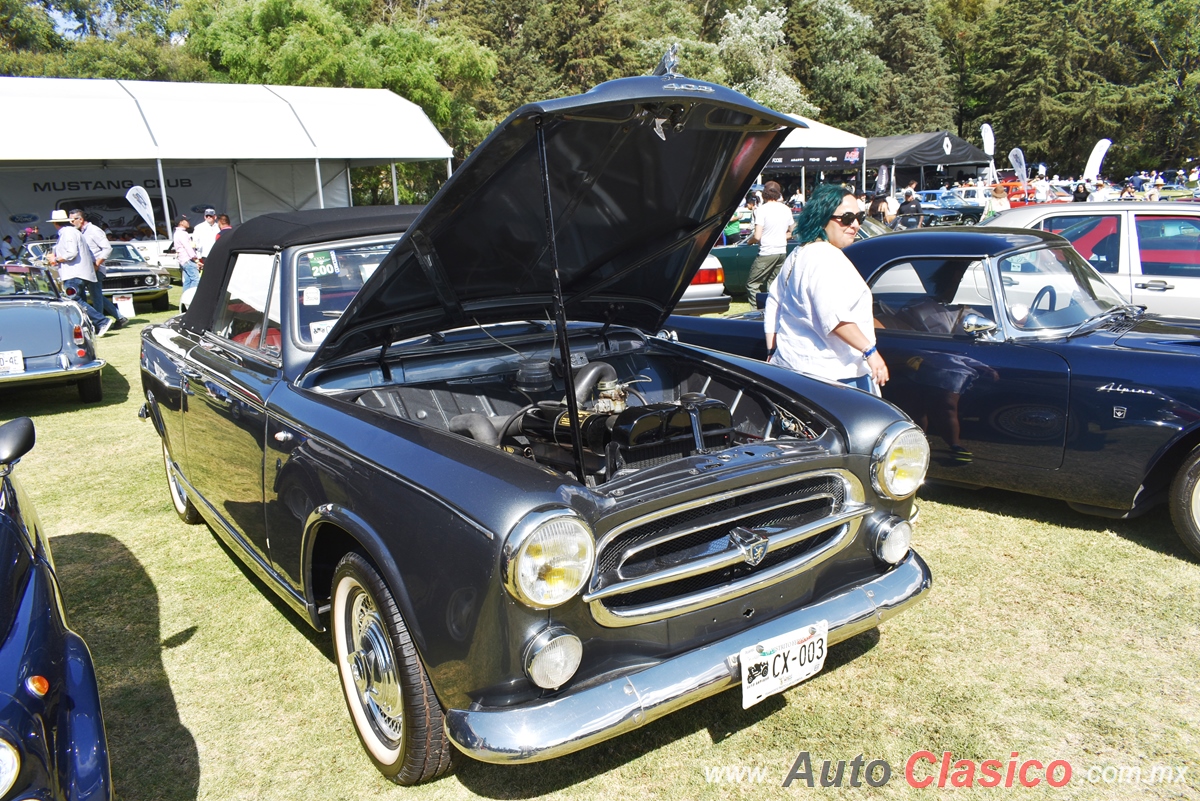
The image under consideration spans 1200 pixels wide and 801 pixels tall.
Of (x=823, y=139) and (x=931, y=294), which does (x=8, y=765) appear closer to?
(x=931, y=294)

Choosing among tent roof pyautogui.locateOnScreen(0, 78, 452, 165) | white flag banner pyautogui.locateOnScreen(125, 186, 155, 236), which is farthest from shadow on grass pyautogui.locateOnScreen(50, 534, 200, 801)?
tent roof pyautogui.locateOnScreen(0, 78, 452, 165)

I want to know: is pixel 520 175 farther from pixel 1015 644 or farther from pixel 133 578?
pixel 133 578

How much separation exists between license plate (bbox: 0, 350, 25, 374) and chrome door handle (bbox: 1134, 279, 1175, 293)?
9380mm

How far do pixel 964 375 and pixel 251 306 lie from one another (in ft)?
11.7

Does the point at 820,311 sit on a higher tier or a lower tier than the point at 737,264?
lower

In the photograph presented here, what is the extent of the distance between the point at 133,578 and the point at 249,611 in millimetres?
851

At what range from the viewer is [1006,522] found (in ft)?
15.1

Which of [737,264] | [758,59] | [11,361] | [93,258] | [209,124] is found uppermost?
[758,59]

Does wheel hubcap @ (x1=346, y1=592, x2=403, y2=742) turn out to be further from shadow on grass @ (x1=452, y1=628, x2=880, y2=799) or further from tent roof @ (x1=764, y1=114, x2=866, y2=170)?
tent roof @ (x1=764, y1=114, x2=866, y2=170)

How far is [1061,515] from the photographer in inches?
184

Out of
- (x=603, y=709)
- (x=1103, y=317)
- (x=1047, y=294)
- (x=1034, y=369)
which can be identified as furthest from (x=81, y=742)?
(x=1103, y=317)

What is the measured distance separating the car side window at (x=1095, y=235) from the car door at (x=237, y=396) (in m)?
6.18

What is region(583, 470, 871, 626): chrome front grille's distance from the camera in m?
2.36

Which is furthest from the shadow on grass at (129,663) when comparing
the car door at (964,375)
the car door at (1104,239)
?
the car door at (1104,239)
